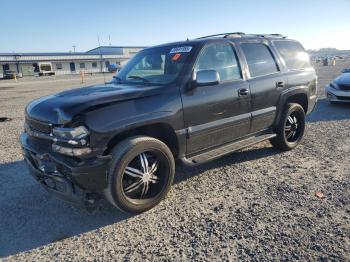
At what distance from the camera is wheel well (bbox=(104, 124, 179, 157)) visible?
354cm

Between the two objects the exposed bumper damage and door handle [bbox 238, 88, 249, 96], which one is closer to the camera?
door handle [bbox 238, 88, 249, 96]

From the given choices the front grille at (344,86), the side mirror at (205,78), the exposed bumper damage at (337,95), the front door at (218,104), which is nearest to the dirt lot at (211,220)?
the front door at (218,104)

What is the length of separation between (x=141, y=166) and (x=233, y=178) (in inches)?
62.6

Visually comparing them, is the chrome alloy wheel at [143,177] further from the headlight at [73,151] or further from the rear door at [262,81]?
the rear door at [262,81]

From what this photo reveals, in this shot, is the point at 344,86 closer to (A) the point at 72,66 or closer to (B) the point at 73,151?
(B) the point at 73,151

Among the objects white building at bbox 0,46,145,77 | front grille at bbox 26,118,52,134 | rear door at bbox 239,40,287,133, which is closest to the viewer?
front grille at bbox 26,118,52,134

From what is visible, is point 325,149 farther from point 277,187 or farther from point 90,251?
point 90,251

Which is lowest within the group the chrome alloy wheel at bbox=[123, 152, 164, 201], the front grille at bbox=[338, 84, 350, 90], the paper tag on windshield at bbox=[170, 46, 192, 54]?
the chrome alloy wheel at bbox=[123, 152, 164, 201]

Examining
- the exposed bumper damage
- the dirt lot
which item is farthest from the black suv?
the exposed bumper damage

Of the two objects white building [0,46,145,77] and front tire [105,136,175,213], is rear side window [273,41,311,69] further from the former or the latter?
white building [0,46,145,77]

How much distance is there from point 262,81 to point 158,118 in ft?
6.85

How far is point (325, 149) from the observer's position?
5727 millimetres

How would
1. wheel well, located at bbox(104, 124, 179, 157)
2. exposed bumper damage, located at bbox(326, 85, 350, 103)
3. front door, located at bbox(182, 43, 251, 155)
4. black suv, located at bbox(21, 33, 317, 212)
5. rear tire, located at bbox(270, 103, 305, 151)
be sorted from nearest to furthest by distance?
black suv, located at bbox(21, 33, 317, 212)
wheel well, located at bbox(104, 124, 179, 157)
front door, located at bbox(182, 43, 251, 155)
rear tire, located at bbox(270, 103, 305, 151)
exposed bumper damage, located at bbox(326, 85, 350, 103)

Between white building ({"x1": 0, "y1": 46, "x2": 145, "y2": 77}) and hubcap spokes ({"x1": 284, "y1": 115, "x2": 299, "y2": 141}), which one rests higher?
white building ({"x1": 0, "y1": 46, "x2": 145, "y2": 77})
